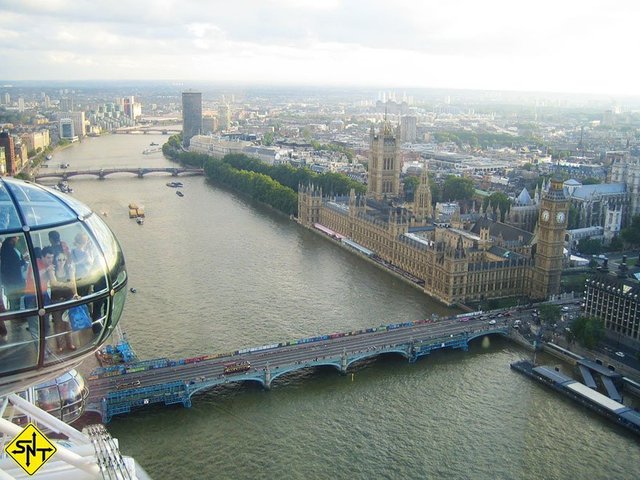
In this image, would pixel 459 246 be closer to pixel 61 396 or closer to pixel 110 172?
pixel 61 396

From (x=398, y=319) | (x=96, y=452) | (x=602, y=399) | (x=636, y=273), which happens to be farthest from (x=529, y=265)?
(x=96, y=452)

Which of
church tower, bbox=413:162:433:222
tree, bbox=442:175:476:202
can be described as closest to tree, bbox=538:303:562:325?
church tower, bbox=413:162:433:222

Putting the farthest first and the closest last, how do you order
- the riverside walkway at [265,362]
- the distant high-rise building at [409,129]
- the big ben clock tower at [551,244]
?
the distant high-rise building at [409,129] → the big ben clock tower at [551,244] → the riverside walkway at [265,362]

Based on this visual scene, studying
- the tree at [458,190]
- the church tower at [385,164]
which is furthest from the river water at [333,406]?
the tree at [458,190]

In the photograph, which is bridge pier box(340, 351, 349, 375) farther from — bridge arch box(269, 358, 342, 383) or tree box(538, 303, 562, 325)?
tree box(538, 303, 562, 325)

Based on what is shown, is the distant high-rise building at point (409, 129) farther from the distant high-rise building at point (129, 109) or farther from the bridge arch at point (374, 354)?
the bridge arch at point (374, 354)

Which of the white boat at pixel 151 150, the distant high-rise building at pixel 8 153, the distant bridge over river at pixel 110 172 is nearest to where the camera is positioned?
the distant high-rise building at pixel 8 153

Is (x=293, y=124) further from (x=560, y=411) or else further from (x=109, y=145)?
(x=560, y=411)
